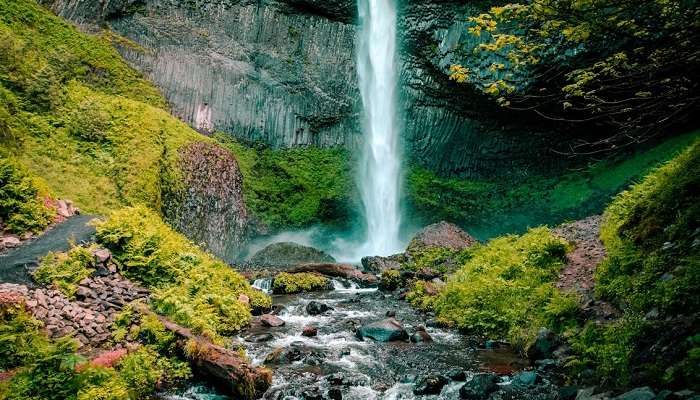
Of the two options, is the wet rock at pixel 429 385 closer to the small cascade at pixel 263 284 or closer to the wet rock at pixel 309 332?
the wet rock at pixel 309 332

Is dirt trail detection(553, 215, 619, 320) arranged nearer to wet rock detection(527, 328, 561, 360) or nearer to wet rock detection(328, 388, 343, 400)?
wet rock detection(527, 328, 561, 360)

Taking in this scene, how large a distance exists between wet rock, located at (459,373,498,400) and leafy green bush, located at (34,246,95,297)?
19.4 feet

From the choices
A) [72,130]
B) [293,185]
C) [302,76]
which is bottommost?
[72,130]

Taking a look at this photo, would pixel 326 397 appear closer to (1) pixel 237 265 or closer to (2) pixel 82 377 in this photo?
(2) pixel 82 377

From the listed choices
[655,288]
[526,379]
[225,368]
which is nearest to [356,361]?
[225,368]

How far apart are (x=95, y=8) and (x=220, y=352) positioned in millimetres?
25517

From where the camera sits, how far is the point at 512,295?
9672mm

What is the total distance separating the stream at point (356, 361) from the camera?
6.13m

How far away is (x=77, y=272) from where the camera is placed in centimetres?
759

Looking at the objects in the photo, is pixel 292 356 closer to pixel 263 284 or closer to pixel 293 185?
pixel 263 284

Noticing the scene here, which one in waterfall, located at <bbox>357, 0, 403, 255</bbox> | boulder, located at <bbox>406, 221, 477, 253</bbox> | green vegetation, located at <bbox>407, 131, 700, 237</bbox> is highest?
waterfall, located at <bbox>357, 0, 403, 255</bbox>

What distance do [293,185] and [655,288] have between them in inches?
909

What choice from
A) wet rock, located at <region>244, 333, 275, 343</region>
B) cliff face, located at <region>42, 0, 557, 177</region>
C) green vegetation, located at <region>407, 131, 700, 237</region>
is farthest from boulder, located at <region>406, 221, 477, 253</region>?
wet rock, located at <region>244, 333, 275, 343</region>

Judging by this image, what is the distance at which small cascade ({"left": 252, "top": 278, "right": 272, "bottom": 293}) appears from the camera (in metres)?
14.8
